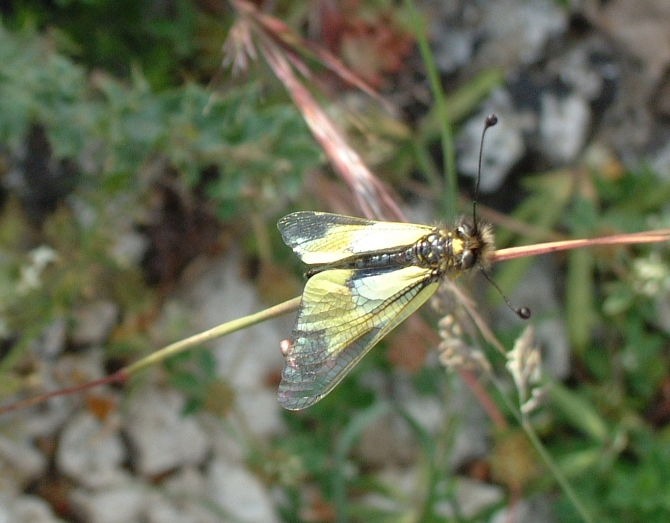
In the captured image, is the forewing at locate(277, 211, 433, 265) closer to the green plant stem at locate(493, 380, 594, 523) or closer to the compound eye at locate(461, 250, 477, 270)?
the compound eye at locate(461, 250, 477, 270)

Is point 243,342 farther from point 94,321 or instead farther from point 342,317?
point 342,317

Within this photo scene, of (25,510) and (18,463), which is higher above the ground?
(18,463)

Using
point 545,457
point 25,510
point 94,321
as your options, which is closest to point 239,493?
point 25,510

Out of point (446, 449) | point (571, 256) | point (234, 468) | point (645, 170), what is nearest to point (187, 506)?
point (234, 468)

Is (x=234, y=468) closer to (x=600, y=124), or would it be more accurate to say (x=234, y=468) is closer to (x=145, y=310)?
→ (x=145, y=310)

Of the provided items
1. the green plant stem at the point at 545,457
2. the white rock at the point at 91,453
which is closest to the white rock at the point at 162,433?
the white rock at the point at 91,453

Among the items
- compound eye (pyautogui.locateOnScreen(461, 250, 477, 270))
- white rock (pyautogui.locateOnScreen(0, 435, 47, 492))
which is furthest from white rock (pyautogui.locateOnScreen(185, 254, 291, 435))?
compound eye (pyautogui.locateOnScreen(461, 250, 477, 270))

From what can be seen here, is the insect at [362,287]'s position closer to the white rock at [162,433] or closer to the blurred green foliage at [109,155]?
the blurred green foliage at [109,155]
